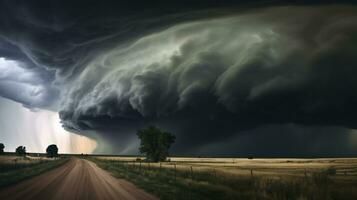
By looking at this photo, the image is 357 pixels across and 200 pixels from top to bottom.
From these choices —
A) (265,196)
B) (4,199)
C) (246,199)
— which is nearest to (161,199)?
(246,199)

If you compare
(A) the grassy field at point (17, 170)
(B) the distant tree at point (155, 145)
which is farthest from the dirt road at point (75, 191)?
(B) the distant tree at point (155, 145)

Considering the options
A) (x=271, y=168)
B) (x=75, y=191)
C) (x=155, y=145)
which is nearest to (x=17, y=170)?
(x=75, y=191)

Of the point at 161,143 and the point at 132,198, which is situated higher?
the point at 161,143

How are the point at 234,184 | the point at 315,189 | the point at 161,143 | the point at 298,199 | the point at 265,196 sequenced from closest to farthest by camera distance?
the point at 298,199
the point at 265,196
the point at 315,189
the point at 234,184
the point at 161,143

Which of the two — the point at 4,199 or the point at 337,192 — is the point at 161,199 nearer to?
the point at 4,199

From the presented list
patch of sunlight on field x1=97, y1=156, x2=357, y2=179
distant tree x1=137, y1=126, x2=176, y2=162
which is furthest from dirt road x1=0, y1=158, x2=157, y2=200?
distant tree x1=137, y1=126, x2=176, y2=162

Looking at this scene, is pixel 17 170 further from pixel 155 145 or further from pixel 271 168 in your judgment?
pixel 155 145

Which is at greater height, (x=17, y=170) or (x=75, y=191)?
(x=17, y=170)

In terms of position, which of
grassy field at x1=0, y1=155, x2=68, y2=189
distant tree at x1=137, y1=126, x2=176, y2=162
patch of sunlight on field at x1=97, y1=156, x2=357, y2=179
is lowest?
patch of sunlight on field at x1=97, y1=156, x2=357, y2=179

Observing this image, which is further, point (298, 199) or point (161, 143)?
point (161, 143)

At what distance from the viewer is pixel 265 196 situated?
65.3 ft

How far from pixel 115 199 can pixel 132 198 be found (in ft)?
3.09

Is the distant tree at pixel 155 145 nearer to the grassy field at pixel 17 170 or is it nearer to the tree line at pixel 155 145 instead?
the tree line at pixel 155 145

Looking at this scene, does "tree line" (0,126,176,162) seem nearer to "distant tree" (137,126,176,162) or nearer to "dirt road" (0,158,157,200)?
"distant tree" (137,126,176,162)
